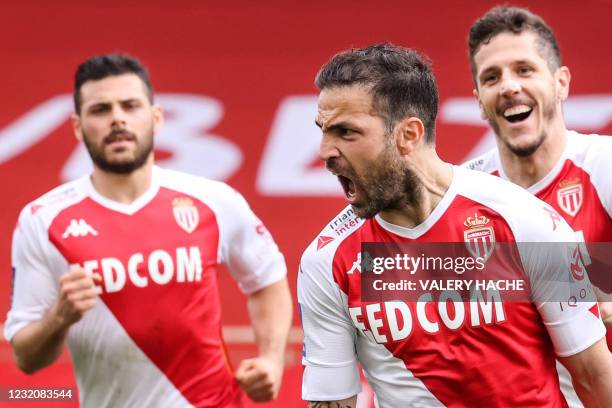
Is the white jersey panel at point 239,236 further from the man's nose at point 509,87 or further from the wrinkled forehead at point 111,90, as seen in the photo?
the man's nose at point 509,87

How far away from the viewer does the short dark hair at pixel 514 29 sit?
478 centimetres

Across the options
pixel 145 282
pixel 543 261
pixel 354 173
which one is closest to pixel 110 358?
pixel 145 282

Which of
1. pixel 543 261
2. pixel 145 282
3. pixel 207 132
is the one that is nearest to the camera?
pixel 543 261

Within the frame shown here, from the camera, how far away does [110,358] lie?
4.98m

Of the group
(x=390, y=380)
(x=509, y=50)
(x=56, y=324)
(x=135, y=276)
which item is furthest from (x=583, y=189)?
(x=56, y=324)

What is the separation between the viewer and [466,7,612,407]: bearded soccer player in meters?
4.53

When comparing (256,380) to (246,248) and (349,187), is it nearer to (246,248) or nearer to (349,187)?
(246,248)

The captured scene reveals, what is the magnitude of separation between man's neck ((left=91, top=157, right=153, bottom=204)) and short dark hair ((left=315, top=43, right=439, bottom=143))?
1.87 metres

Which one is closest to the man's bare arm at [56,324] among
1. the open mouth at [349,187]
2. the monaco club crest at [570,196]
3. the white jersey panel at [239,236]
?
the white jersey panel at [239,236]

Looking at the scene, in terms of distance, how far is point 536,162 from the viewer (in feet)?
15.3

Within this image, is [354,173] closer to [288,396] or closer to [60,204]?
[60,204]

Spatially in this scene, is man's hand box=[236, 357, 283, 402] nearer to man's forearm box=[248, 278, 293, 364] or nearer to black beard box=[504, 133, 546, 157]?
man's forearm box=[248, 278, 293, 364]

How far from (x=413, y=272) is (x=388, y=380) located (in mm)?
334

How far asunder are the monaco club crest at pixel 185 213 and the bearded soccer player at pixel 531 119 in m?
1.22
